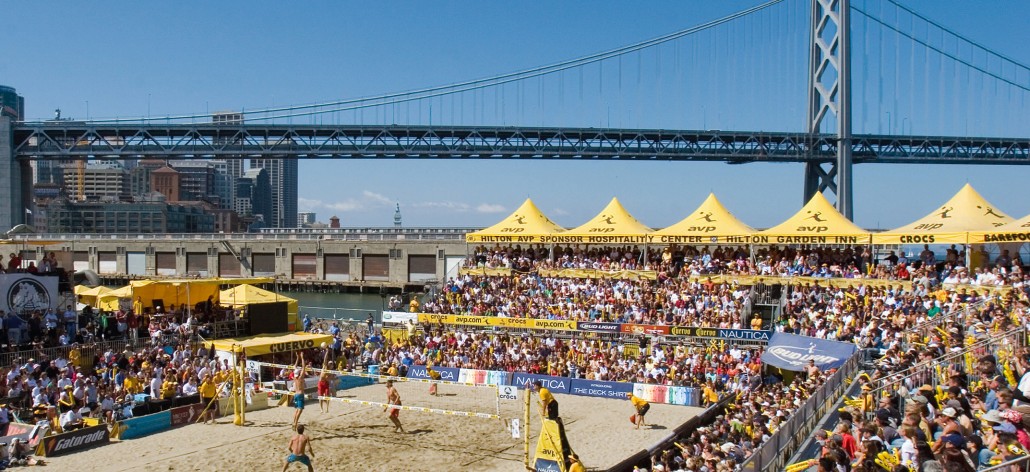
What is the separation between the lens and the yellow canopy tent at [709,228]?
30.5 meters

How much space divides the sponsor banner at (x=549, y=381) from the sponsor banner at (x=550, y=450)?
29.4 ft

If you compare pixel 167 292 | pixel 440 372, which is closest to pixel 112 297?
pixel 167 292

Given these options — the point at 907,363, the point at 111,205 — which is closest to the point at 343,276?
the point at 907,363

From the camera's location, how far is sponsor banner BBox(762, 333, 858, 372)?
20.1 metres

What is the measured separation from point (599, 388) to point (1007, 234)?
1277 centimetres

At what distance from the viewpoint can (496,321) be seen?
2902cm

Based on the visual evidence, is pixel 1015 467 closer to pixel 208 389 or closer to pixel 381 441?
pixel 381 441

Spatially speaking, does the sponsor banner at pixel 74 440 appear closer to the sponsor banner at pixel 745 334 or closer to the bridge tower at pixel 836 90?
the sponsor banner at pixel 745 334

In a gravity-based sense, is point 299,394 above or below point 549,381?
above

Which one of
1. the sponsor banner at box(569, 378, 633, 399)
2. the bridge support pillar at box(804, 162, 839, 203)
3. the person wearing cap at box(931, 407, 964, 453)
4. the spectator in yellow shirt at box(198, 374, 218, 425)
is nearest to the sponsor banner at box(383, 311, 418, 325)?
the sponsor banner at box(569, 378, 633, 399)

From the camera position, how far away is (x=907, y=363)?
617 inches

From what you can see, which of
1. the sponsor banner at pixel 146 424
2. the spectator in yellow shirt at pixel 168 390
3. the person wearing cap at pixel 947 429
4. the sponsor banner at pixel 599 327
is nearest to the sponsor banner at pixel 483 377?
the sponsor banner at pixel 599 327

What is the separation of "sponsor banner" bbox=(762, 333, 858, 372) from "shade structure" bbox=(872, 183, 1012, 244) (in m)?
7.99

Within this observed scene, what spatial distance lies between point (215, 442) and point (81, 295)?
15038mm
